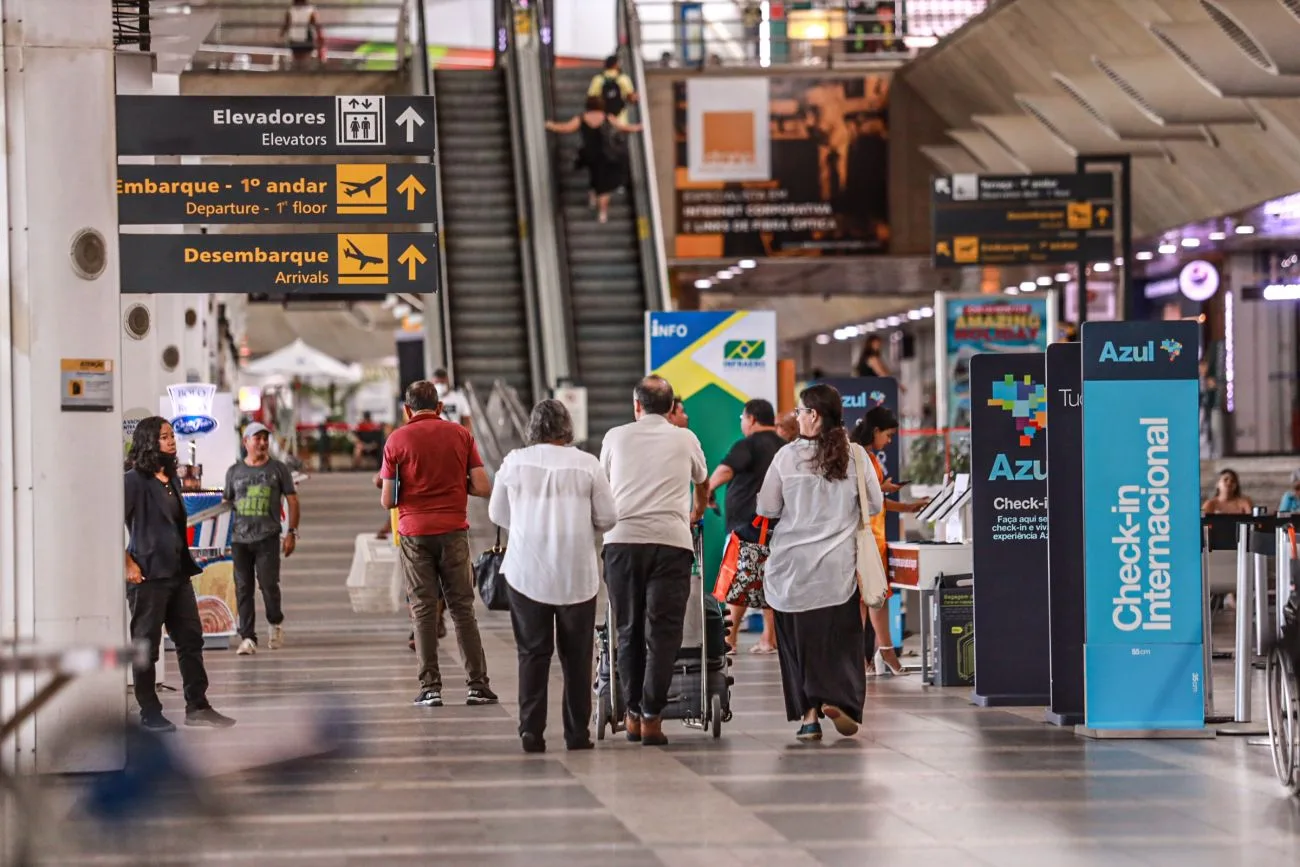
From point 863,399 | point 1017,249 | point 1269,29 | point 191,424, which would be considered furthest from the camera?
point 1017,249

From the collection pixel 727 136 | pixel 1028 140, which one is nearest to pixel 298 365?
pixel 727 136

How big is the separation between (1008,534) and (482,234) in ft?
46.1

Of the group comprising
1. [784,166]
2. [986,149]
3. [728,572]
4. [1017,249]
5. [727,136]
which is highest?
[727,136]

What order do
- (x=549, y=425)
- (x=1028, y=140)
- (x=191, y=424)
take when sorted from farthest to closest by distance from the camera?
1. (x=1028, y=140)
2. (x=191, y=424)
3. (x=549, y=425)

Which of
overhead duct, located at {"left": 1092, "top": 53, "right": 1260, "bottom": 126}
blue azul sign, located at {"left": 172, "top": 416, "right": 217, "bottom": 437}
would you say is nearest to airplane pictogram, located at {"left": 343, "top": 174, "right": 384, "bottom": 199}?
blue azul sign, located at {"left": 172, "top": 416, "right": 217, "bottom": 437}

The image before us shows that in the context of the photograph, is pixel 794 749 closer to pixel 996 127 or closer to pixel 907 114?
pixel 996 127

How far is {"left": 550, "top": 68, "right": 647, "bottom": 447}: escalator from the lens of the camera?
21.9 metres

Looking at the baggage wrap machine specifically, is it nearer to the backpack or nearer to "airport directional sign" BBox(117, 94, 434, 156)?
"airport directional sign" BBox(117, 94, 434, 156)

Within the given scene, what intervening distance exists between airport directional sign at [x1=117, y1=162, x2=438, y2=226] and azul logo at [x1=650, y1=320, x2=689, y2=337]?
5212 mm

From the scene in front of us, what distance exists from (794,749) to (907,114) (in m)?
18.5

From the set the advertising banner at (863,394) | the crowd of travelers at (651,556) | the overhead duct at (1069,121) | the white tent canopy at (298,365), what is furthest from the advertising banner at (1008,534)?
the white tent canopy at (298,365)

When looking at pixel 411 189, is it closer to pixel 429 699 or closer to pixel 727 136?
pixel 429 699

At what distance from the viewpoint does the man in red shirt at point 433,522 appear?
1029 cm

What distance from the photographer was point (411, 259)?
9.16 metres
